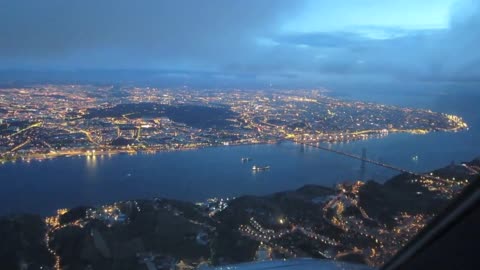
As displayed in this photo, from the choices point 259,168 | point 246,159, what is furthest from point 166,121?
point 259,168

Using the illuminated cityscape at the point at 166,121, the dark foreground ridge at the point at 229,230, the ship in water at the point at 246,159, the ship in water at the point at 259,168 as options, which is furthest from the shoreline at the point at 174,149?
the dark foreground ridge at the point at 229,230

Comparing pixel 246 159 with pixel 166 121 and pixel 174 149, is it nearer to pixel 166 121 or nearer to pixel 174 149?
pixel 174 149

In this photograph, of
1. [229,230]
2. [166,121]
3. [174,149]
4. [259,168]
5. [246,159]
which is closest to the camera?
[229,230]

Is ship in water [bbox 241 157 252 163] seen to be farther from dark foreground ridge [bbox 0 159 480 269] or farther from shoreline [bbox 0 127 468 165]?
dark foreground ridge [bbox 0 159 480 269]

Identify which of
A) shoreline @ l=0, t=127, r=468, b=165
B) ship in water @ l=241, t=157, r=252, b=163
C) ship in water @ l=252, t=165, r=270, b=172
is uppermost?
shoreline @ l=0, t=127, r=468, b=165

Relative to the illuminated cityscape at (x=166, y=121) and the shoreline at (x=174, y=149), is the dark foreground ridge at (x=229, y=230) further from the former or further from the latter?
the illuminated cityscape at (x=166, y=121)

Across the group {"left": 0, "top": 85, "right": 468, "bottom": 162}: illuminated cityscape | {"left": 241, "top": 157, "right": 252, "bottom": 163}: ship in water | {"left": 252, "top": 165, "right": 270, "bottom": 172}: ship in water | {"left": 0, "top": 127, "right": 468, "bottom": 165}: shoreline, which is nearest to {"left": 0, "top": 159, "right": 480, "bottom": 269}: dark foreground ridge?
{"left": 0, "top": 127, "right": 468, "bottom": 165}: shoreline

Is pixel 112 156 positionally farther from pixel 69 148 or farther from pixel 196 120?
pixel 196 120

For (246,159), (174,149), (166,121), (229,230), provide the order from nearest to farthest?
(229,230), (246,159), (174,149), (166,121)
